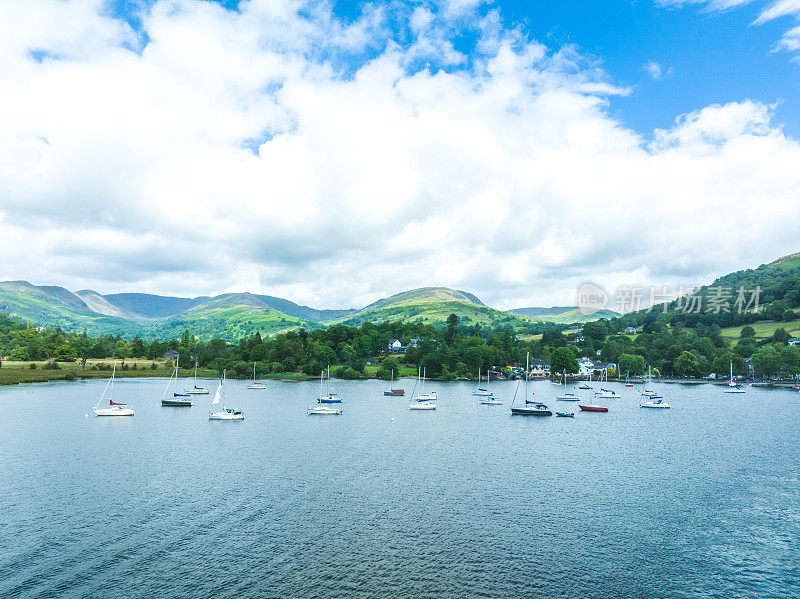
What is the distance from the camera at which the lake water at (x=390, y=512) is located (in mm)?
32625

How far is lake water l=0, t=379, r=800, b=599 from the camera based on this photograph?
32.6 m

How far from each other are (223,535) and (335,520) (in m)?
9.72

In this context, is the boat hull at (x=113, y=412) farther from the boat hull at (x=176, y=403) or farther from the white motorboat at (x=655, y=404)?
the white motorboat at (x=655, y=404)

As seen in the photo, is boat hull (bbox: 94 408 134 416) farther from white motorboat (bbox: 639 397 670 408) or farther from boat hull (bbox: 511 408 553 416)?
white motorboat (bbox: 639 397 670 408)

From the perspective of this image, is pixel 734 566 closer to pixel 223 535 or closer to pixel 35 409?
pixel 223 535

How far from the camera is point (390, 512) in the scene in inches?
1797

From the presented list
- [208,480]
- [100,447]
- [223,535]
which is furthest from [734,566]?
[100,447]

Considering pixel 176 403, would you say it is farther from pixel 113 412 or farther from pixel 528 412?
pixel 528 412

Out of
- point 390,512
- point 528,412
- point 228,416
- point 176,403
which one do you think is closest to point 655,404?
point 528,412

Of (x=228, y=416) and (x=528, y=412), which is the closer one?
(x=228, y=416)

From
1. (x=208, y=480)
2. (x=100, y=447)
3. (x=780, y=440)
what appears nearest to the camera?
(x=208, y=480)

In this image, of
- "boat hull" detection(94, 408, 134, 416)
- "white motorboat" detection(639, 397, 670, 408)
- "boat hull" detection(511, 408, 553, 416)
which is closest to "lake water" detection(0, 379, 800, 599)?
"boat hull" detection(94, 408, 134, 416)

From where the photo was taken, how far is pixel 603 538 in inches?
1598

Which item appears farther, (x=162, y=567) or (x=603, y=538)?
(x=603, y=538)
